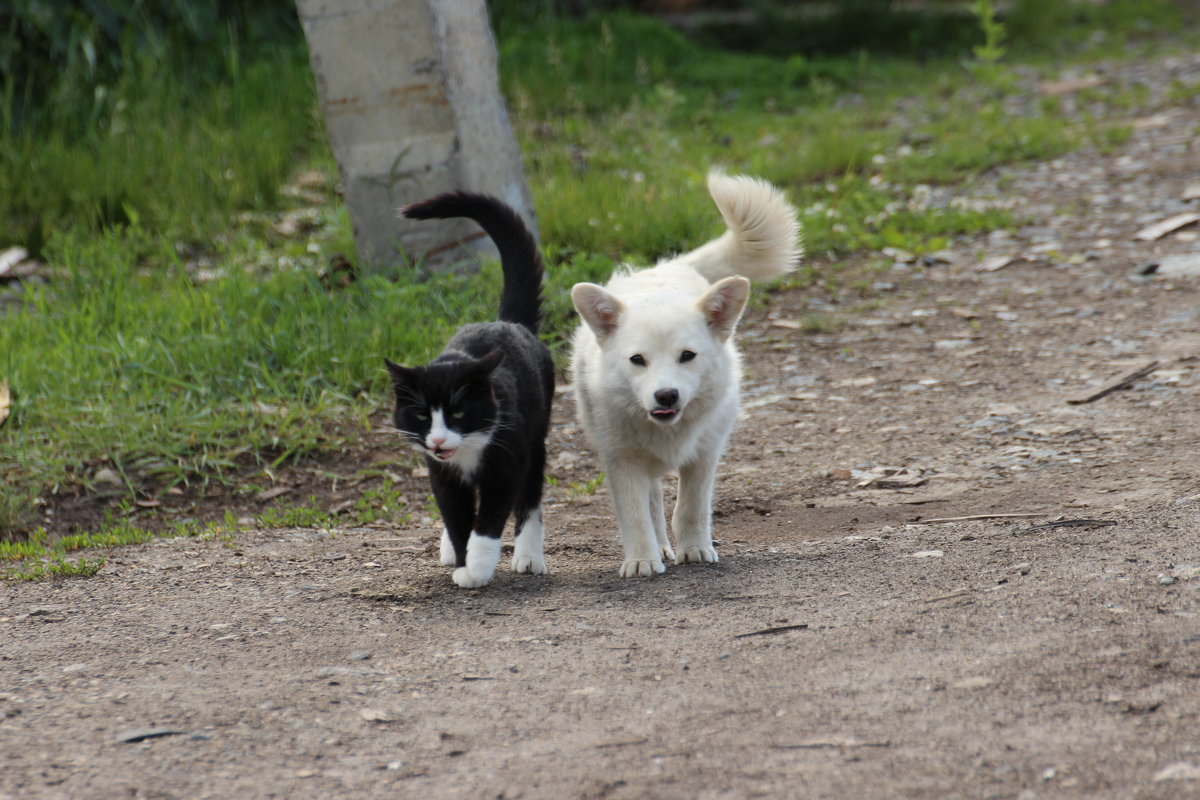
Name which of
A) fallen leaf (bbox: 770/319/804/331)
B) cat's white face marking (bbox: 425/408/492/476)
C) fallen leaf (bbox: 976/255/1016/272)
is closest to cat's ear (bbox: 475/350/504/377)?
cat's white face marking (bbox: 425/408/492/476)

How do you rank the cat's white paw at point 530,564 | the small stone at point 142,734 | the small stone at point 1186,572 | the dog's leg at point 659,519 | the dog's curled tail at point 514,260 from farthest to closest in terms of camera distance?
the dog's curled tail at point 514,260, the dog's leg at point 659,519, the cat's white paw at point 530,564, the small stone at point 1186,572, the small stone at point 142,734

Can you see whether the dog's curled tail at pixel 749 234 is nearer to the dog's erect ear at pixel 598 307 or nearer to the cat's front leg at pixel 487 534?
the dog's erect ear at pixel 598 307

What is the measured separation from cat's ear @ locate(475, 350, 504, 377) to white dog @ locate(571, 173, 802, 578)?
0.35 m

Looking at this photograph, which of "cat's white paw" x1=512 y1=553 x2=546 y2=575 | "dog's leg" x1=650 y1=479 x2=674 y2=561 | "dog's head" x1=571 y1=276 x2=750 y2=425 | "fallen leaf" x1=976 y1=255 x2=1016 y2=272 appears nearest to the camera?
"dog's head" x1=571 y1=276 x2=750 y2=425

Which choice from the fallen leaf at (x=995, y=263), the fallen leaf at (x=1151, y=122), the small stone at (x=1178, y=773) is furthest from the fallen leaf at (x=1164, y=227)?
the small stone at (x=1178, y=773)

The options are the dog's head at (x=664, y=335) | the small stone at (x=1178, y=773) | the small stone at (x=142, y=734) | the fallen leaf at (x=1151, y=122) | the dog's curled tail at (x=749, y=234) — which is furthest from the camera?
the fallen leaf at (x=1151, y=122)

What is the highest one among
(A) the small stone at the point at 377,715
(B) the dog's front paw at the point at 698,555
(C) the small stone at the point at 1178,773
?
(C) the small stone at the point at 1178,773

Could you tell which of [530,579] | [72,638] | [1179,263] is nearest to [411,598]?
[530,579]

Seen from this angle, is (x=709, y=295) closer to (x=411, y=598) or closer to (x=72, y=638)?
(x=411, y=598)

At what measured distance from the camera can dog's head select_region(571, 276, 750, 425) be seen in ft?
11.7

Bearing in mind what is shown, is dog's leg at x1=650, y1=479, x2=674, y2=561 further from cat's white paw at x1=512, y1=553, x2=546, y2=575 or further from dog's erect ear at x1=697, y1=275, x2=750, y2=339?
dog's erect ear at x1=697, y1=275, x2=750, y2=339

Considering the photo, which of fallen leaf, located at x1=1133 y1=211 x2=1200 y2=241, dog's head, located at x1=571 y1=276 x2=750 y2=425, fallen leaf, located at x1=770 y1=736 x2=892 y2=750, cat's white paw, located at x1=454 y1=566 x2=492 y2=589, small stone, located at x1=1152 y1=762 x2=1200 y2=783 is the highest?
dog's head, located at x1=571 y1=276 x2=750 y2=425

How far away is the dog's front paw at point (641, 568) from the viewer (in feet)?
11.9

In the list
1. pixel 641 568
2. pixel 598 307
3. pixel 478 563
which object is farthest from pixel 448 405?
pixel 641 568
